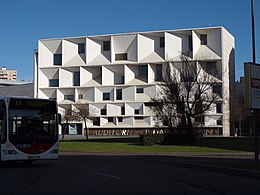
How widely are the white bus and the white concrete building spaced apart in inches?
2540

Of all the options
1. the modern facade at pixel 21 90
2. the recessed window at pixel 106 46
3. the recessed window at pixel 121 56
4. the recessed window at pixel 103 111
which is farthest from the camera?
the modern facade at pixel 21 90

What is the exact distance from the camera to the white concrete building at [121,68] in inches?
3302

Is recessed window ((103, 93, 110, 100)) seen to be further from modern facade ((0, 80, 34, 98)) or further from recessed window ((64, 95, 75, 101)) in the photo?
modern facade ((0, 80, 34, 98))

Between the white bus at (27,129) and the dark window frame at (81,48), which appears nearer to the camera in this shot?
the white bus at (27,129)

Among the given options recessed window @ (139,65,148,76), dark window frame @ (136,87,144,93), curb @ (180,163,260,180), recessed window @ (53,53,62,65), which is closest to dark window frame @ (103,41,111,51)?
recessed window @ (139,65,148,76)

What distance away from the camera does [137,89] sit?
8762cm

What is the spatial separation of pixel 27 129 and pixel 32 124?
1.07ft

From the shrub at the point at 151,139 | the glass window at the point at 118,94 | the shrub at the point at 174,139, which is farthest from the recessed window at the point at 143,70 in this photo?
the shrub at the point at 151,139

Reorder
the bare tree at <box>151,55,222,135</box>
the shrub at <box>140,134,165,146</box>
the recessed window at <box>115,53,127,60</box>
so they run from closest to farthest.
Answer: the shrub at <box>140,134,165,146</box> → the bare tree at <box>151,55,222,135</box> → the recessed window at <box>115,53,127,60</box>

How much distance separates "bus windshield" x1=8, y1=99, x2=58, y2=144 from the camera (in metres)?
18.1

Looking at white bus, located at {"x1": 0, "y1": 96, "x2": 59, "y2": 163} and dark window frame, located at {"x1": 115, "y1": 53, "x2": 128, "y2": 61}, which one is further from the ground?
dark window frame, located at {"x1": 115, "y1": 53, "x2": 128, "y2": 61}

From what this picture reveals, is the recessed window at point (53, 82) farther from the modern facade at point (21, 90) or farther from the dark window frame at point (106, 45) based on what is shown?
the dark window frame at point (106, 45)

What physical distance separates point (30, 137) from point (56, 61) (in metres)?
77.1

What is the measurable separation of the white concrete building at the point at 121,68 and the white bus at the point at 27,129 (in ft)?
212
